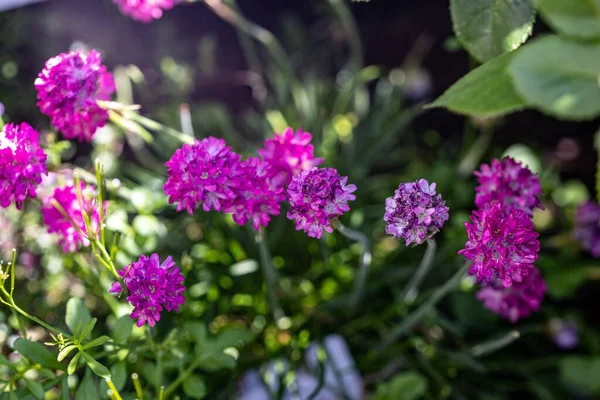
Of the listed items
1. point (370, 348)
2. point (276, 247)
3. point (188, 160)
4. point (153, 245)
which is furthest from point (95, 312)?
point (188, 160)

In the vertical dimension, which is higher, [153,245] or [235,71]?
[153,245]

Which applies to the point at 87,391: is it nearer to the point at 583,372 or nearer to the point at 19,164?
the point at 19,164

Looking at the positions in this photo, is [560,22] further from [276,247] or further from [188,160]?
[276,247]

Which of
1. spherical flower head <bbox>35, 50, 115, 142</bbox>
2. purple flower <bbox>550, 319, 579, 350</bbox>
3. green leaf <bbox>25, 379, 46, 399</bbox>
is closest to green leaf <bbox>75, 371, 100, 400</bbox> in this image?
green leaf <bbox>25, 379, 46, 399</bbox>

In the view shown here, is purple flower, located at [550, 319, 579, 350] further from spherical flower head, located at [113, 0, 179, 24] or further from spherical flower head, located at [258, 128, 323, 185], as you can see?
spherical flower head, located at [113, 0, 179, 24]

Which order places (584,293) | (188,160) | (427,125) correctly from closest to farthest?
(188,160) < (584,293) < (427,125)
